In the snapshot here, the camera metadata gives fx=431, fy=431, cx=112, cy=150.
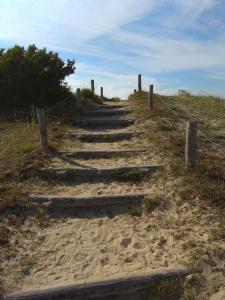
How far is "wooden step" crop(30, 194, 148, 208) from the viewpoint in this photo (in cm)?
706

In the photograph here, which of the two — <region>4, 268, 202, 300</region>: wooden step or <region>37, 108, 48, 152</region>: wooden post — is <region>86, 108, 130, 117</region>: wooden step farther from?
<region>4, 268, 202, 300</region>: wooden step

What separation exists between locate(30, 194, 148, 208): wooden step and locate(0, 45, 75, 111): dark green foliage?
8.19 m

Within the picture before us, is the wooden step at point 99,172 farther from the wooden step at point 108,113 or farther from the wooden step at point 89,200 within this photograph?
the wooden step at point 108,113

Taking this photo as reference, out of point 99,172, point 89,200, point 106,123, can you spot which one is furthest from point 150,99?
point 89,200

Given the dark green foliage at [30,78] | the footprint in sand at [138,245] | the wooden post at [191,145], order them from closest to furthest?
the footprint in sand at [138,245] → the wooden post at [191,145] → the dark green foliage at [30,78]

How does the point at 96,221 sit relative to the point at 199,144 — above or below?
below

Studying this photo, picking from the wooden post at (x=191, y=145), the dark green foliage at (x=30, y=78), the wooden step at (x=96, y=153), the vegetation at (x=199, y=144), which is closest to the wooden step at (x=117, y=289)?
the vegetation at (x=199, y=144)

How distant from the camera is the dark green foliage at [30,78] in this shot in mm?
14907

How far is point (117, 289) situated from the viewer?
5078 mm

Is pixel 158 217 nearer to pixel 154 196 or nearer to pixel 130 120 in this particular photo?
pixel 154 196

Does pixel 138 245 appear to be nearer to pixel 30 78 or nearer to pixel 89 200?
pixel 89 200

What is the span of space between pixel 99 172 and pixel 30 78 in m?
8.10

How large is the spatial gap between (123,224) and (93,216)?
572 mm

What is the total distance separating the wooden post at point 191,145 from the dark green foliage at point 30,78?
28.0 ft
